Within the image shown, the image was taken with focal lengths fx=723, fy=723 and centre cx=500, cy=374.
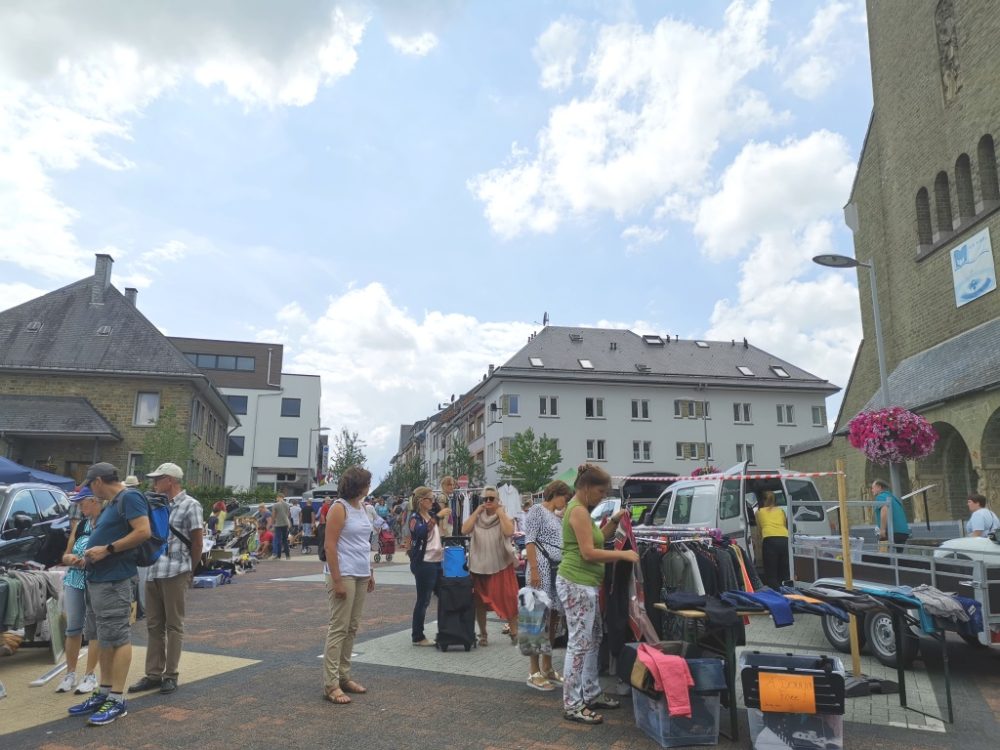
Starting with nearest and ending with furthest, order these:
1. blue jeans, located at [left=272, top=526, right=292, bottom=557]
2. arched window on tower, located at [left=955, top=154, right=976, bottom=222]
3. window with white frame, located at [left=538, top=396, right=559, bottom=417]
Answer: arched window on tower, located at [left=955, top=154, right=976, bottom=222]
blue jeans, located at [left=272, top=526, right=292, bottom=557]
window with white frame, located at [left=538, top=396, right=559, bottom=417]

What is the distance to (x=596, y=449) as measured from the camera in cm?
5000

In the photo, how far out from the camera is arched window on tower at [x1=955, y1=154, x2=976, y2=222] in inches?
871

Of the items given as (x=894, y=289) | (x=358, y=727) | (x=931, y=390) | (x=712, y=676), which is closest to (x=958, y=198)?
(x=894, y=289)

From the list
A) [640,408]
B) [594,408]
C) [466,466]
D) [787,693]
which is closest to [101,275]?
[466,466]

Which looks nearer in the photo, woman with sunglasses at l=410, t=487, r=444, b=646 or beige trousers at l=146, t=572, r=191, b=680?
beige trousers at l=146, t=572, r=191, b=680

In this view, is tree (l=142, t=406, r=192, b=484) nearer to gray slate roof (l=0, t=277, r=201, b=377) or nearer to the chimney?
gray slate roof (l=0, t=277, r=201, b=377)

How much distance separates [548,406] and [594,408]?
3373 millimetres

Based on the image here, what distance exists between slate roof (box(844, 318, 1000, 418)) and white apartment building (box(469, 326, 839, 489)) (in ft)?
86.0

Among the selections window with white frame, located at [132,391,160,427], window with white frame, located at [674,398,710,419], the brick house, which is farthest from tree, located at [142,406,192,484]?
window with white frame, located at [674,398,710,419]

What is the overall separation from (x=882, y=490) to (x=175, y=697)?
31.8 ft

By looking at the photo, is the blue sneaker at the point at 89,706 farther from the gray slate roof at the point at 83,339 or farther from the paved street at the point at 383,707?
the gray slate roof at the point at 83,339

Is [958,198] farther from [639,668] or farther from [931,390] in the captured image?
[639,668]

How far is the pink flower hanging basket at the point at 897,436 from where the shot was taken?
13.9 meters

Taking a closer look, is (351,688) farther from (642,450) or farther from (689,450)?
(689,450)
